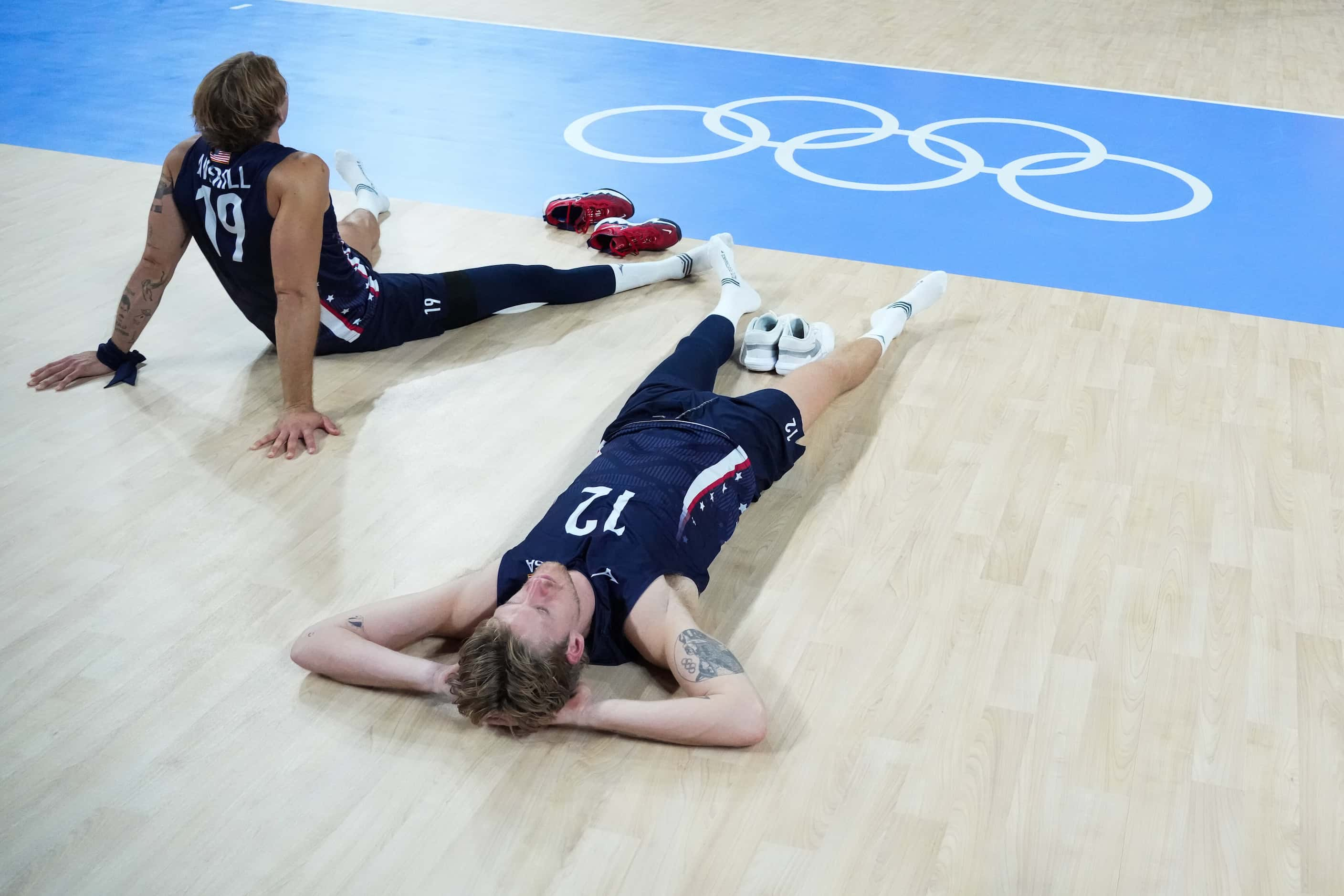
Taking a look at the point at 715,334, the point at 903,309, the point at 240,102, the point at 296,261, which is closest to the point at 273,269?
the point at 296,261

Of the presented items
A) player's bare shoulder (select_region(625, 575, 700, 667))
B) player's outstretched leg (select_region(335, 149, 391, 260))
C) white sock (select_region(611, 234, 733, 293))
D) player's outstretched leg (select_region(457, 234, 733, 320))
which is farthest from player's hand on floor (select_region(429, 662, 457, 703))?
player's outstretched leg (select_region(335, 149, 391, 260))

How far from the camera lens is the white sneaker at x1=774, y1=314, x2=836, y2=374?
3889mm

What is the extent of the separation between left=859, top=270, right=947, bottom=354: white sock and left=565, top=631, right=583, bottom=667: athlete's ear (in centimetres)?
183

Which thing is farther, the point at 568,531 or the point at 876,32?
the point at 876,32

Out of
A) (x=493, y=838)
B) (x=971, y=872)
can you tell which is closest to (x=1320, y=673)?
(x=971, y=872)

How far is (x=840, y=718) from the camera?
8.03ft

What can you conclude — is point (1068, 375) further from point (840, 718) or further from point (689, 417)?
point (840, 718)

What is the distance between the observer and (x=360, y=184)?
5.03 m

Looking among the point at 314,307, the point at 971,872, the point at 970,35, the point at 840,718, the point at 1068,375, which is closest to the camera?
the point at 971,872

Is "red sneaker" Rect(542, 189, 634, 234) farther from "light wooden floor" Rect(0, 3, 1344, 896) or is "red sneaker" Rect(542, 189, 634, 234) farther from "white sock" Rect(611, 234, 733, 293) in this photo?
"light wooden floor" Rect(0, 3, 1344, 896)

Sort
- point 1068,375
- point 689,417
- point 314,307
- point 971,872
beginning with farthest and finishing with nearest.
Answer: point 1068,375, point 314,307, point 689,417, point 971,872

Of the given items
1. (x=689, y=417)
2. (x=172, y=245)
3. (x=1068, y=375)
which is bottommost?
(x=1068, y=375)

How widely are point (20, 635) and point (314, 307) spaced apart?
1171 millimetres

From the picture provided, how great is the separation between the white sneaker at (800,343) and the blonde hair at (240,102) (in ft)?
5.60
